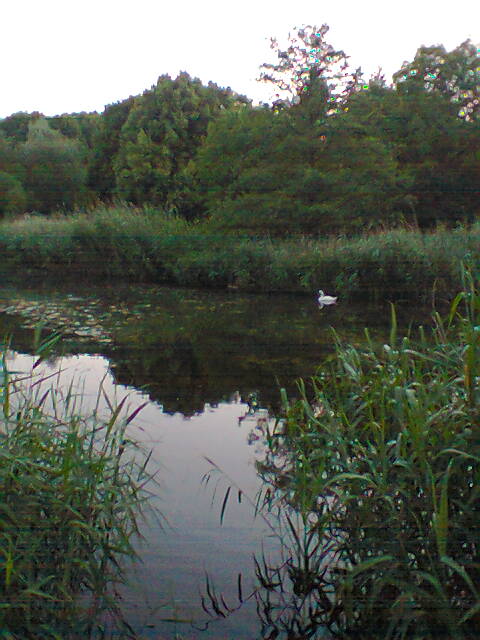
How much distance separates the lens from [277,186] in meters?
11.2

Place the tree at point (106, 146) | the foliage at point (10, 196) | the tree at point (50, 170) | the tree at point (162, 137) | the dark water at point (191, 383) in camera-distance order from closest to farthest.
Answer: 1. the dark water at point (191, 383)
2. the foliage at point (10, 196)
3. the tree at point (50, 170)
4. the tree at point (162, 137)
5. the tree at point (106, 146)

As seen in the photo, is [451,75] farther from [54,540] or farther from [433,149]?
[54,540]

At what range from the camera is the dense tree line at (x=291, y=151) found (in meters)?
11.1

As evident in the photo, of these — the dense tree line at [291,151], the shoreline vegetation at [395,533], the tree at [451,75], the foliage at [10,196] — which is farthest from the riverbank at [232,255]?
the tree at [451,75]

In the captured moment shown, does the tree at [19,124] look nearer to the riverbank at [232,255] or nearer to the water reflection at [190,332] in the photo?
the riverbank at [232,255]

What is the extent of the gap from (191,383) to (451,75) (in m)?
14.0

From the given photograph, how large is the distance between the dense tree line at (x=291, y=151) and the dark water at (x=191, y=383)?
9.80ft

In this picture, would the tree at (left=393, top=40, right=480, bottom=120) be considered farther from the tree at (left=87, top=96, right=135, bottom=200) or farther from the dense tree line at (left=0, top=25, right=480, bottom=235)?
the tree at (left=87, top=96, right=135, bottom=200)

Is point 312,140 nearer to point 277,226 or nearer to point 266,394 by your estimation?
point 277,226

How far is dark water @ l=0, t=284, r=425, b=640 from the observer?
1.92 metres

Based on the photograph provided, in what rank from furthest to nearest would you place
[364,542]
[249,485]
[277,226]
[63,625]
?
1. [277,226]
2. [249,485]
3. [364,542]
4. [63,625]

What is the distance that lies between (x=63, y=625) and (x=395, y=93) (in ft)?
50.6

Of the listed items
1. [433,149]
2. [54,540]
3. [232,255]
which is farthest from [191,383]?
[433,149]

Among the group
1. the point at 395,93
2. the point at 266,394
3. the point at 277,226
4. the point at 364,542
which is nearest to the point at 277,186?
the point at 277,226
